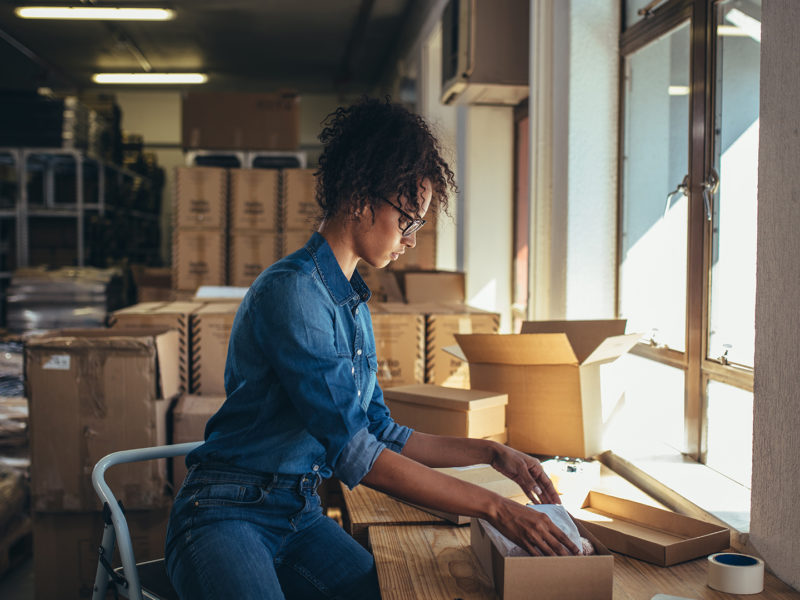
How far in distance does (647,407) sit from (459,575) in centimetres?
123

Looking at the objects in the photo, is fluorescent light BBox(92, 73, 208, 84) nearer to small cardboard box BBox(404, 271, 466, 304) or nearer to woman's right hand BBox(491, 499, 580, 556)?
small cardboard box BBox(404, 271, 466, 304)

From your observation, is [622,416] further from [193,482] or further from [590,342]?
[193,482]

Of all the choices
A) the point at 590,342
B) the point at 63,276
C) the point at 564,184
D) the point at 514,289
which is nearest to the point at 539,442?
the point at 590,342

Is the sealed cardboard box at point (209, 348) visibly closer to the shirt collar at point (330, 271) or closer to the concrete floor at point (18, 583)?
the concrete floor at point (18, 583)

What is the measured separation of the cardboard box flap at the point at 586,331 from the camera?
76.5 inches

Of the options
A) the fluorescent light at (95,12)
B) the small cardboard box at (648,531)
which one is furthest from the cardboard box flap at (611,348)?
the fluorescent light at (95,12)

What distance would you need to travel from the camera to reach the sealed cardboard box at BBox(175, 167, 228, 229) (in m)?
4.81

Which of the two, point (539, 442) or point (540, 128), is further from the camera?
point (540, 128)

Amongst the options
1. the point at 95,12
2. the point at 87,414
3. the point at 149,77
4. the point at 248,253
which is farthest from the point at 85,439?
the point at 149,77

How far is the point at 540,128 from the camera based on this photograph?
8.46 ft

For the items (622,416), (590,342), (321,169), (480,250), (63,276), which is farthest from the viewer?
(63,276)

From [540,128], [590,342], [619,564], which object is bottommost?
[619,564]

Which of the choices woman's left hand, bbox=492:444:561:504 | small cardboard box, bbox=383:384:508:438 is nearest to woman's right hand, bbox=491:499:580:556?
woman's left hand, bbox=492:444:561:504

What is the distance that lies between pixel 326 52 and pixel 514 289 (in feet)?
17.6
